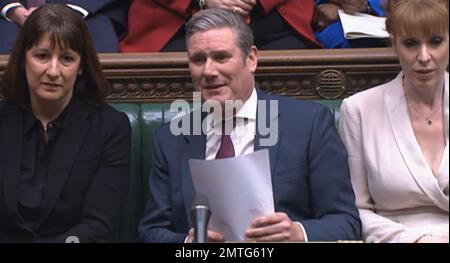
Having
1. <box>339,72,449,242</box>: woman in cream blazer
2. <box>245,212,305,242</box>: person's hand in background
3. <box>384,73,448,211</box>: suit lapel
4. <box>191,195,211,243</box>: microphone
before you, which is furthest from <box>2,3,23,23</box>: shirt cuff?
<box>191,195,211,243</box>: microphone

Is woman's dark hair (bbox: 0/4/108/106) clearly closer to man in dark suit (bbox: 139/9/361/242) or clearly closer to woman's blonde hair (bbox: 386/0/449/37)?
man in dark suit (bbox: 139/9/361/242)

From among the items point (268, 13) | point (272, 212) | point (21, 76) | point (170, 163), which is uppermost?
point (268, 13)

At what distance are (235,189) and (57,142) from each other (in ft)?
2.22

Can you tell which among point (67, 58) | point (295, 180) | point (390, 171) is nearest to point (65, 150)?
point (67, 58)

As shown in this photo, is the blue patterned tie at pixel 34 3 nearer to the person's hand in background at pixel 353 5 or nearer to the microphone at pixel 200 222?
the person's hand in background at pixel 353 5

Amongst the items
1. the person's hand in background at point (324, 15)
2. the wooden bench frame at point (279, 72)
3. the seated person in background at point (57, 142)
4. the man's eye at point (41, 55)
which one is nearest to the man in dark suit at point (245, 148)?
the seated person in background at point (57, 142)

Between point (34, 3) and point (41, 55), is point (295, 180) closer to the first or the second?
point (41, 55)

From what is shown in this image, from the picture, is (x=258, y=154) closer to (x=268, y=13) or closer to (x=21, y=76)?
(x=21, y=76)

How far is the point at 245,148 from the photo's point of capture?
2.61 metres

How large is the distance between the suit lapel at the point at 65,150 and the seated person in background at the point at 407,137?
0.71 m

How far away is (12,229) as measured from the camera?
264cm

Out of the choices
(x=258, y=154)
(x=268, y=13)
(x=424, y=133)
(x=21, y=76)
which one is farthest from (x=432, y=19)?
(x=21, y=76)

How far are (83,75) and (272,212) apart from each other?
0.81 meters

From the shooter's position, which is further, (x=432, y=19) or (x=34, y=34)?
(x=34, y=34)
